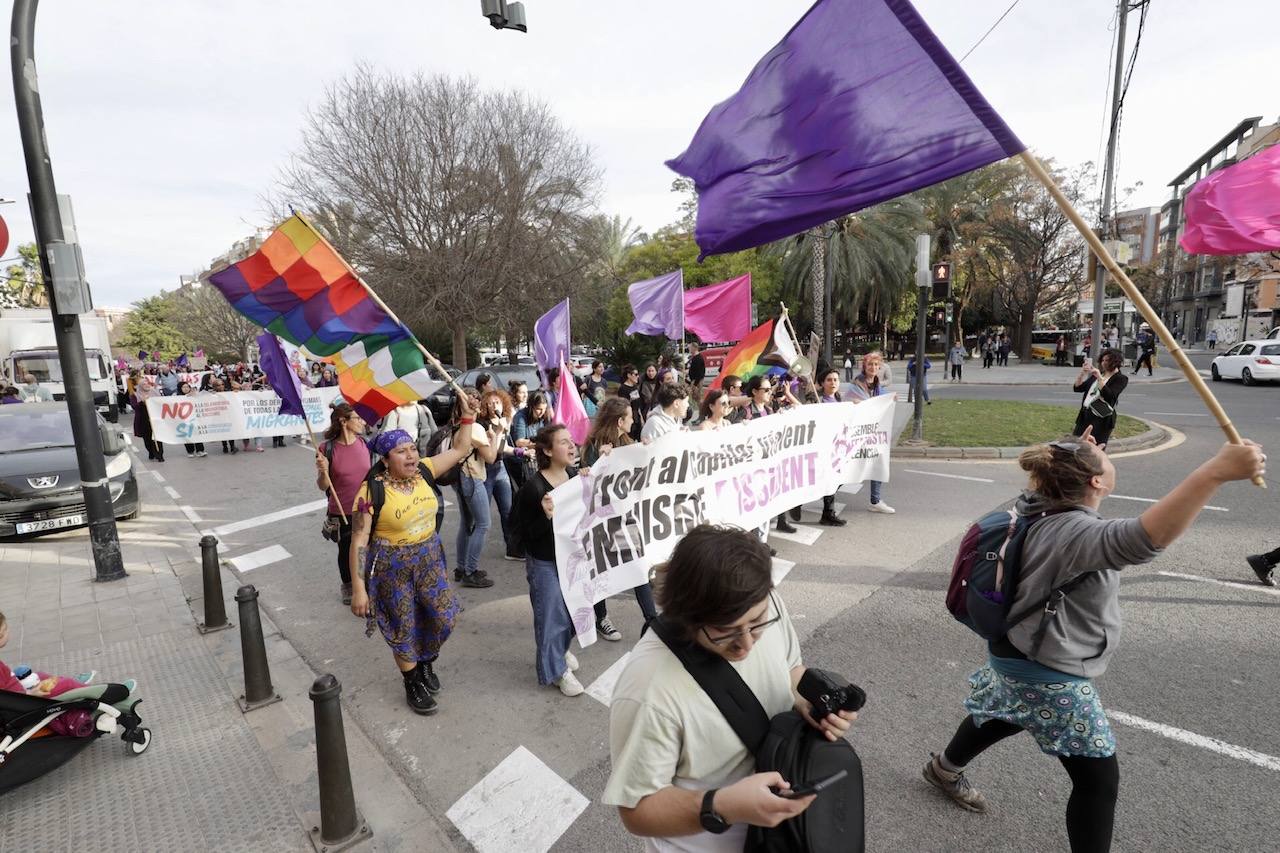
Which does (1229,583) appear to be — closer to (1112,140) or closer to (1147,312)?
(1147,312)

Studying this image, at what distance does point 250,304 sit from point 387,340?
3.90 feet

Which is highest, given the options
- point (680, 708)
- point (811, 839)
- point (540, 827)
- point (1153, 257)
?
point (1153, 257)

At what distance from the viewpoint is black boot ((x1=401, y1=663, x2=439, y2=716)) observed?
155 inches

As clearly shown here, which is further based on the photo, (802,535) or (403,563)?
(802,535)

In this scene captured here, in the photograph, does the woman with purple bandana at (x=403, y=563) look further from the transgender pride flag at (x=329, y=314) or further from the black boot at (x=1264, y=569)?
the black boot at (x=1264, y=569)

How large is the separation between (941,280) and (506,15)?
8.42m

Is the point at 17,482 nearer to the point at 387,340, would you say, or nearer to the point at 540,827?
the point at 387,340

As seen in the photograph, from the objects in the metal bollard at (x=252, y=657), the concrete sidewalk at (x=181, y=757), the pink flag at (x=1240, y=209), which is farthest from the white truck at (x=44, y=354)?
the pink flag at (x=1240, y=209)

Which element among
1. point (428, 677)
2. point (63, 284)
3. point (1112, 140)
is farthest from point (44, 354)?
point (1112, 140)

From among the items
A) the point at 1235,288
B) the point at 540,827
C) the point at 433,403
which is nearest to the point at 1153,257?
the point at 1235,288

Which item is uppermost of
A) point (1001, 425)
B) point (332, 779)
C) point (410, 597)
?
point (410, 597)

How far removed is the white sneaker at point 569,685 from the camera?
404cm

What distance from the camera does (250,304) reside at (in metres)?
5.48

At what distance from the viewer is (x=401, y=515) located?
3721 mm
